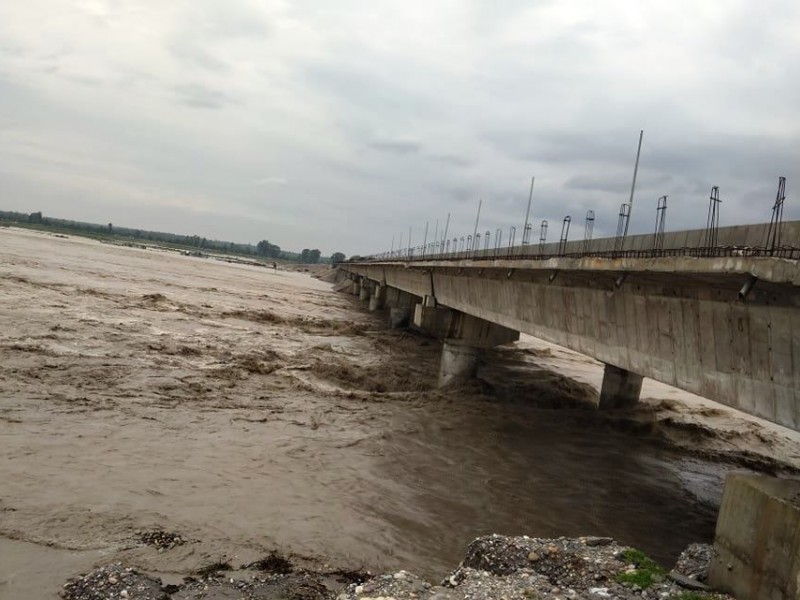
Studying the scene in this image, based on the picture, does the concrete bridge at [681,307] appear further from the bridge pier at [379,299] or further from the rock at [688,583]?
the bridge pier at [379,299]

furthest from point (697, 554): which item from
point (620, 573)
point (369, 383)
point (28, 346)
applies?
point (28, 346)

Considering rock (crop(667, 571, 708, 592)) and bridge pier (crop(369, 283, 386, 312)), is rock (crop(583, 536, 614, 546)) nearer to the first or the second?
rock (crop(667, 571, 708, 592))

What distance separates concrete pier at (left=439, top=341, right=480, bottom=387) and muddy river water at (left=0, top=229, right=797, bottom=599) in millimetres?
827

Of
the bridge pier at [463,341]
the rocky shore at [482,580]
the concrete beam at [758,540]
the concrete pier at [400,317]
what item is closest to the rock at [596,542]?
the rocky shore at [482,580]

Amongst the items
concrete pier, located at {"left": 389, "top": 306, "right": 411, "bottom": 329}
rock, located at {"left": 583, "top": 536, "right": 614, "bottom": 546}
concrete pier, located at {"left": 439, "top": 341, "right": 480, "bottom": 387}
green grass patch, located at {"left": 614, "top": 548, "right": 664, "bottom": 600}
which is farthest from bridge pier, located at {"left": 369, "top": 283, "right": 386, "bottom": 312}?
green grass patch, located at {"left": 614, "top": 548, "right": 664, "bottom": 600}

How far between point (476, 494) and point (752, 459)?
1183 cm

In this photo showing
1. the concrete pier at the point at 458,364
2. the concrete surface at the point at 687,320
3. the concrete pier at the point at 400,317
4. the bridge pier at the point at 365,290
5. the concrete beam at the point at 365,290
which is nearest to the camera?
the concrete surface at the point at 687,320

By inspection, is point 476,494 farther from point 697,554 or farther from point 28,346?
point 28,346

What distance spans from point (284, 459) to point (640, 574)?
7.55 metres

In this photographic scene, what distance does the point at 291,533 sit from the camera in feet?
28.1

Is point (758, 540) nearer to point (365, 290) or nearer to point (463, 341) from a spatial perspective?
point (463, 341)

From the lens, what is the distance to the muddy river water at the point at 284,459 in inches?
319

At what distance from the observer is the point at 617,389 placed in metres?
23.4

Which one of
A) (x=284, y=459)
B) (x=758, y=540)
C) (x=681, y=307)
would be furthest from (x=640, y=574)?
(x=284, y=459)
